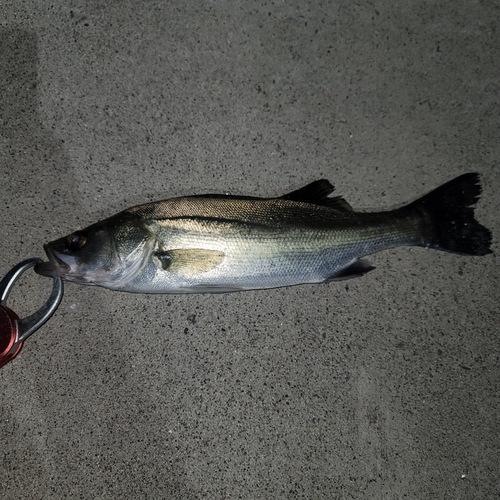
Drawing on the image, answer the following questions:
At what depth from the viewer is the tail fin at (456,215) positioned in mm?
2344

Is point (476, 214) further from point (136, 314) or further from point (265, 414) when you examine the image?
point (136, 314)

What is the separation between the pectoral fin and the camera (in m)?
2.04

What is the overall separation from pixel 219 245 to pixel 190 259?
7.2 inches

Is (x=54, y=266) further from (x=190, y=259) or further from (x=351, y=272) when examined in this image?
(x=351, y=272)

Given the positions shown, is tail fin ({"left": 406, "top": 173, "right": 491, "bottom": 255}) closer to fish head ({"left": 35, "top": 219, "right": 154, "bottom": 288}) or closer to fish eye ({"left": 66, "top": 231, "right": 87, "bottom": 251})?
fish head ({"left": 35, "top": 219, "right": 154, "bottom": 288})

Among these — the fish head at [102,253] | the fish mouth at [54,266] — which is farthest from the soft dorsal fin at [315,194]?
the fish mouth at [54,266]

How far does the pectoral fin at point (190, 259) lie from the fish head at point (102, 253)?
12 centimetres

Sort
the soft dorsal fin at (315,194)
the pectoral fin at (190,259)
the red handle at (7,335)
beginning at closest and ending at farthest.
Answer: the pectoral fin at (190,259) < the red handle at (7,335) < the soft dorsal fin at (315,194)

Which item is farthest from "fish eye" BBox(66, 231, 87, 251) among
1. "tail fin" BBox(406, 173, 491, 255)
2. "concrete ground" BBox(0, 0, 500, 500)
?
"tail fin" BBox(406, 173, 491, 255)

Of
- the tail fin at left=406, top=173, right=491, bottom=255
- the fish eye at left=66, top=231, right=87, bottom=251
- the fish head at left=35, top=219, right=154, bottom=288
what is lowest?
the tail fin at left=406, top=173, right=491, bottom=255

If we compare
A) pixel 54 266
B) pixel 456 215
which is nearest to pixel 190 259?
pixel 54 266

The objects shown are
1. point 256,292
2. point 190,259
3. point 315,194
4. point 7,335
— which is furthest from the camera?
point 256,292

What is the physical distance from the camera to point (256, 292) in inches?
98.2

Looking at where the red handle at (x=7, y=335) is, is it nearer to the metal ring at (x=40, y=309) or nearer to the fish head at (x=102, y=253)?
the metal ring at (x=40, y=309)
